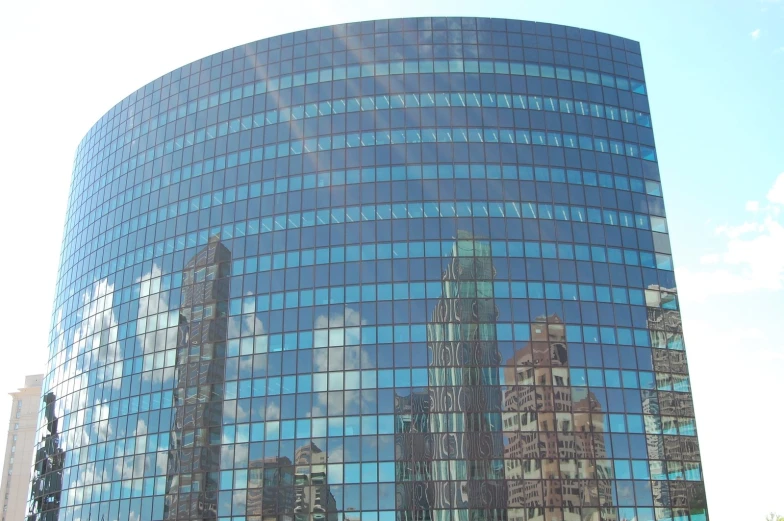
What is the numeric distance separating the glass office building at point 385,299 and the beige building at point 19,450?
10818cm

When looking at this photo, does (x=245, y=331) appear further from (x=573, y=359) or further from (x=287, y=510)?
(x=573, y=359)

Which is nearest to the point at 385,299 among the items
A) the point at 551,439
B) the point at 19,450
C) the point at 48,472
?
the point at 551,439

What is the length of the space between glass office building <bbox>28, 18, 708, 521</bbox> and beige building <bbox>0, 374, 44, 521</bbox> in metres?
108

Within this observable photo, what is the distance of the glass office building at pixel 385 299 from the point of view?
59.6m

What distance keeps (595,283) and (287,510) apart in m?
33.0

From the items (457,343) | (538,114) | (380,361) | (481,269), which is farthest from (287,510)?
(538,114)

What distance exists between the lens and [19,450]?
176 m

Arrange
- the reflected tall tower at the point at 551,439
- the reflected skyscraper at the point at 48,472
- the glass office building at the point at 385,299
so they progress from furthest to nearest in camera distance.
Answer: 1. the reflected skyscraper at the point at 48,472
2. the glass office building at the point at 385,299
3. the reflected tall tower at the point at 551,439

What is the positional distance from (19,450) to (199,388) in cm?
13486

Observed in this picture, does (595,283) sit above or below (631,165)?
A: below

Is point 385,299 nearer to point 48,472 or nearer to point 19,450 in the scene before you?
point 48,472

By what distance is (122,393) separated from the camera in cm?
7194

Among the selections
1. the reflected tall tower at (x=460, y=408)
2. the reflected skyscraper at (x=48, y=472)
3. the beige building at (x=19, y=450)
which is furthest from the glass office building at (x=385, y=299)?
the beige building at (x=19, y=450)

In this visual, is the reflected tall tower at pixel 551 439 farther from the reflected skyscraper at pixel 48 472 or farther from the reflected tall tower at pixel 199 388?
the reflected skyscraper at pixel 48 472
